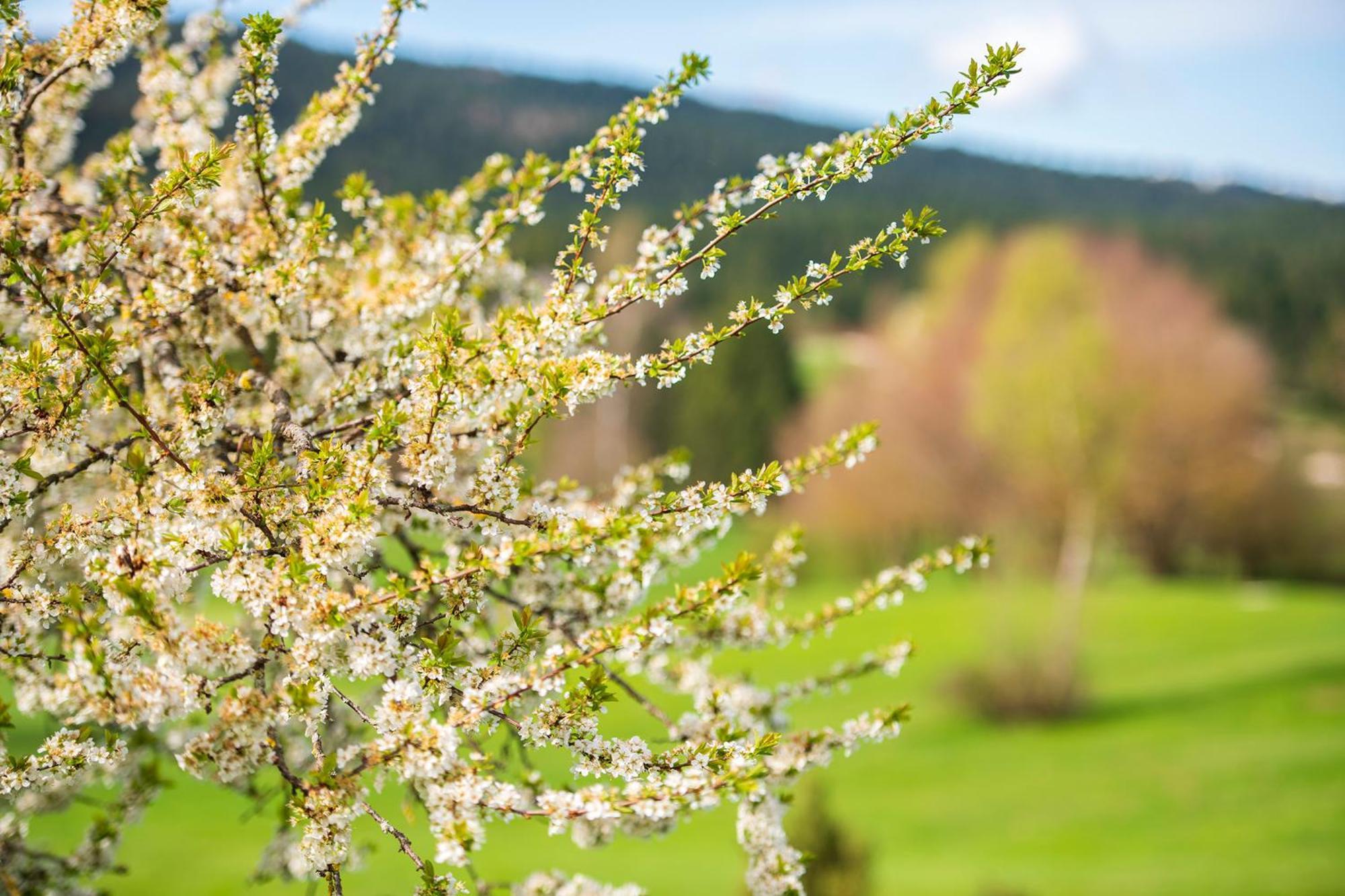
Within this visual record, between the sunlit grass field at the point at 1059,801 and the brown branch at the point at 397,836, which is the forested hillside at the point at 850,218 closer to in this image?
the sunlit grass field at the point at 1059,801

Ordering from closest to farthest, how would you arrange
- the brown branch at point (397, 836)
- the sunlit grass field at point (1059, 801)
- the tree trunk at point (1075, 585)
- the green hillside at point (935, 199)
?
the brown branch at point (397, 836)
the sunlit grass field at point (1059, 801)
the tree trunk at point (1075, 585)
the green hillside at point (935, 199)

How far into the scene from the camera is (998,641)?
24.0m

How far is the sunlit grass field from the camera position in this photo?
16359mm

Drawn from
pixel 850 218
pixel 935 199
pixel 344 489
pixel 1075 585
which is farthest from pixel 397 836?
pixel 850 218

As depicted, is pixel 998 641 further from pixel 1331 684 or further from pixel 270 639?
pixel 270 639

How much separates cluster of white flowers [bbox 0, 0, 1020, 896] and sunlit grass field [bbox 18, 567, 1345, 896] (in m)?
7.70

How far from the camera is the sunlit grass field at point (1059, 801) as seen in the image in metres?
16.4

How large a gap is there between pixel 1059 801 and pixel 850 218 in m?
29.3

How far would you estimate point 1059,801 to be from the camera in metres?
19.8

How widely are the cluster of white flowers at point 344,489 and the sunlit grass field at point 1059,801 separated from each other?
7.70 metres

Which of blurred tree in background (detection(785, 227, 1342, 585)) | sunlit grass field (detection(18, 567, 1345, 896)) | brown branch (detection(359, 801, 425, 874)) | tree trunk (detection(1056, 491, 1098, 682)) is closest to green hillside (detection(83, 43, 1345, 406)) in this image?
blurred tree in background (detection(785, 227, 1342, 585))

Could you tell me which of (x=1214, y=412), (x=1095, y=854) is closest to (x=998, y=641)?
(x=1095, y=854)

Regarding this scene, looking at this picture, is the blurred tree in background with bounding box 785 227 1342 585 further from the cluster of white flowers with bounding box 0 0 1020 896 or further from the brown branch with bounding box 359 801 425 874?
the brown branch with bounding box 359 801 425 874

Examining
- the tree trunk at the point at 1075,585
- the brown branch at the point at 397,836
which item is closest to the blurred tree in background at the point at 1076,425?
the tree trunk at the point at 1075,585
